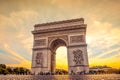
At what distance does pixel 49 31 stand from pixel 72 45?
645 centimetres

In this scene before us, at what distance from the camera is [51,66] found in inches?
1259

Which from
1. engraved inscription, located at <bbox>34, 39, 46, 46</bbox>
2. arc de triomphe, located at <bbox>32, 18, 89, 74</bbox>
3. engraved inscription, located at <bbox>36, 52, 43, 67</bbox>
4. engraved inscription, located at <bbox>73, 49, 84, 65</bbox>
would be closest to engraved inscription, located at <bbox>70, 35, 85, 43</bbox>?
arc de triomphe, located at <bbox>32, 18, 89, 74</bbox>

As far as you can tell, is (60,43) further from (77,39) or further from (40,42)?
(77,39)

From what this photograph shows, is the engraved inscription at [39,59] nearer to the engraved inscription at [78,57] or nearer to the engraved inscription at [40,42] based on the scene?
the engraved inscription at [40,42]

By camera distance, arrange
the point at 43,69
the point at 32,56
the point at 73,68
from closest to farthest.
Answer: the point at 73,68, the point at 43,69, the point at 32,56

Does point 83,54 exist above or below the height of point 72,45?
below

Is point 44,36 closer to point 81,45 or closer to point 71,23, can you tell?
point 71,23

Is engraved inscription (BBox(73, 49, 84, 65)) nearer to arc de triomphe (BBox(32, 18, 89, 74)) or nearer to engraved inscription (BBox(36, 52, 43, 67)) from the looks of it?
arc de triomphe (BBox(32, 18, 89, 74))

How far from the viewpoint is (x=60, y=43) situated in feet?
110

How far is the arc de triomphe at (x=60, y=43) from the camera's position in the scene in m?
27.6

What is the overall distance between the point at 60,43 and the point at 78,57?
289 inches

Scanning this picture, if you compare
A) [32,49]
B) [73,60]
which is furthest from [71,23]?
[32,49]

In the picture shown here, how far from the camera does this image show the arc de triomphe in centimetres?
2757

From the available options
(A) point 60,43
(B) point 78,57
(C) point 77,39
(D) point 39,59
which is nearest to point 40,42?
(D) point 39,59
